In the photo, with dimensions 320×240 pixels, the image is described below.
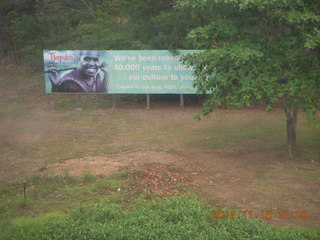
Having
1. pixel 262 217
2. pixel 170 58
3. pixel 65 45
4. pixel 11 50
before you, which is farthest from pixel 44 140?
pixel 11 50

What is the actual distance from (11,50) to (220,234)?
21175 millimetres

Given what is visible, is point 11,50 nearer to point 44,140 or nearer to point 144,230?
point 44,140

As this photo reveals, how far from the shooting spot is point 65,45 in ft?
67.8

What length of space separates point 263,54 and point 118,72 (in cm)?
747

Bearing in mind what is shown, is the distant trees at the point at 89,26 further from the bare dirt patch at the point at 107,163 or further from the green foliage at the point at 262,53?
the bare dirt patch at the point at 107,163

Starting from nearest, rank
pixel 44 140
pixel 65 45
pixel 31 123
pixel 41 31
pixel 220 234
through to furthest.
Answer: pixel 220 234, pixel 44 140, pixel 31 123, pixel 65 45, pixel 41 31

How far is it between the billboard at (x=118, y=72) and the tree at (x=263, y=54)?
206 inches
